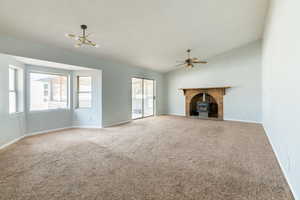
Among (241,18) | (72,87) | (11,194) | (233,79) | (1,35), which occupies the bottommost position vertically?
(11,194)

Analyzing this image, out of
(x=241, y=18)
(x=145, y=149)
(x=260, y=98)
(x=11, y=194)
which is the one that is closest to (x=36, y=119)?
(x=11, y=194)

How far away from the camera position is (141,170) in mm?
2297

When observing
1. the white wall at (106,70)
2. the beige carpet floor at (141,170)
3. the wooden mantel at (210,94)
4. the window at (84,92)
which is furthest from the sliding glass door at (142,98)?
the beige carpet floor at (141,170)

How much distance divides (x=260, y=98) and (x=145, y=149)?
542 cm

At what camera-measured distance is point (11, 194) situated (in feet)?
5.75

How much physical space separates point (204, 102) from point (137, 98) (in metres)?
3.35

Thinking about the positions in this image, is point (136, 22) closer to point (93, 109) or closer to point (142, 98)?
point (93, 109)

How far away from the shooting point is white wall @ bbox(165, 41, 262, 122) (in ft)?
19.7

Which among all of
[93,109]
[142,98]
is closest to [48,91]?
[93,109]

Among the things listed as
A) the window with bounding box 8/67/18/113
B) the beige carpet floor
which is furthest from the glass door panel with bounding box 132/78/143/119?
the window with bounding box 8/67/18/113

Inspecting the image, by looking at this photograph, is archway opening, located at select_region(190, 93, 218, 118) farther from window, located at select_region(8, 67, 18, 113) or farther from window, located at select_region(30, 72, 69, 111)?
window, located at select_region(8, 67, 18, 113)

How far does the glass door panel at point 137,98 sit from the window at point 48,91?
280 cm

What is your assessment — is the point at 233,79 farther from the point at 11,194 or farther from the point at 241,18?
the point at 11,194

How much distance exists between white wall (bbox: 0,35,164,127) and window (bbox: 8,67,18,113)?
0.84 meters
